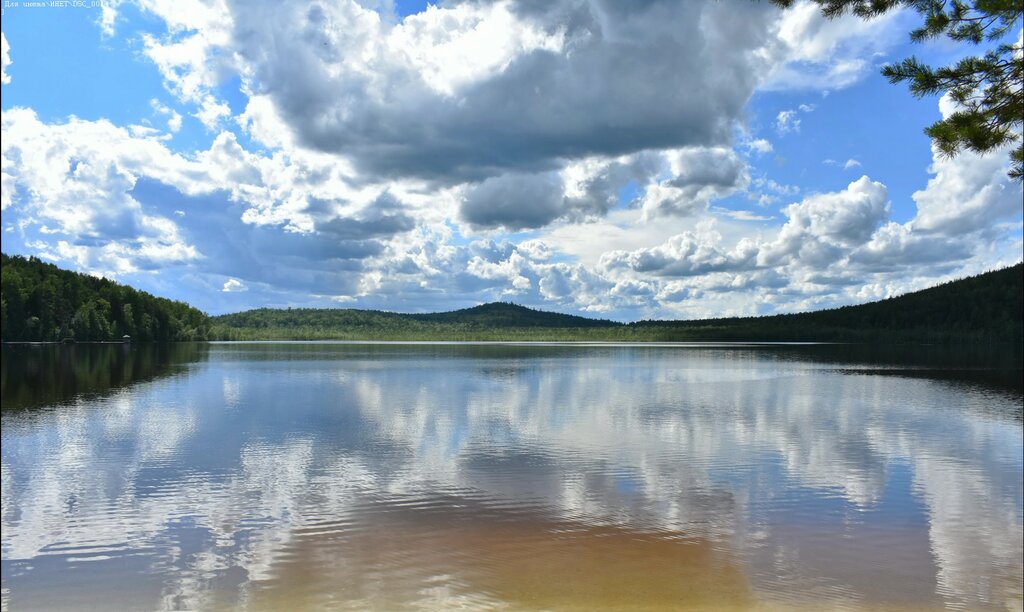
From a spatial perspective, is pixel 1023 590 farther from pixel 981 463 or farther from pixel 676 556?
pixel 981 463

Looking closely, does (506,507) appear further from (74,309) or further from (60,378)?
(74,309)

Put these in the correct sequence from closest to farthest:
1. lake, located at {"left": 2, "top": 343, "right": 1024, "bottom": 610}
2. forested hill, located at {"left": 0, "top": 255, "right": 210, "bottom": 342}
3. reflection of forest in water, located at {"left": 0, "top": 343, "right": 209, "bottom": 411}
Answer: lake, located at {"left": 2, "top": 343, "right": 1024, "bottom": 610} → reflection of forest in water, located at {"left": 0, "top": 343, "right": 209, "bottom": 411} → forested hill, located at {"left": 0, "top": 255, "right": 210, "bottom": 342}

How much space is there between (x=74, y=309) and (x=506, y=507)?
93.1 meters

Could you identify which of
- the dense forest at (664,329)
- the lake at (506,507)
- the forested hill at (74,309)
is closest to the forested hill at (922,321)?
the dense forest at (664,329)

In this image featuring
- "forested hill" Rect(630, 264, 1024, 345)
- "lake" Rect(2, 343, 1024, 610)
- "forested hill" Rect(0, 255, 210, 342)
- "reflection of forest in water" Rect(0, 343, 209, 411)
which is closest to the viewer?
"lake" Rect(2, 343, 1024, 610)

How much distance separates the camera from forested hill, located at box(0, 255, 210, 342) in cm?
6259

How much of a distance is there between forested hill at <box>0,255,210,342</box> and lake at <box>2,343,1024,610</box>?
21.4 m

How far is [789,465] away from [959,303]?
180m

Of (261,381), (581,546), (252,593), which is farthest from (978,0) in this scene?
(261,381)

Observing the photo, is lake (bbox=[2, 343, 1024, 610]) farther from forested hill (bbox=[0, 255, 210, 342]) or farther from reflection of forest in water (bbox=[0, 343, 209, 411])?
forested hill (bbox=[0, 255, 210, 342])

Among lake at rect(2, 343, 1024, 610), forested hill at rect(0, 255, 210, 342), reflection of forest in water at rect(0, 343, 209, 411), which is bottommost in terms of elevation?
lake at rect(2, 343, 1024, 610)

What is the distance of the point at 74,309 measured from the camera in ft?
283

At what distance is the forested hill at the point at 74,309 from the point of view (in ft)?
205

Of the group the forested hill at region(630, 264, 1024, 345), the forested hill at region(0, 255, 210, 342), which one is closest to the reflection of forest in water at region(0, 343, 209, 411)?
the forested hill at region(0, 255, 210, 342)
